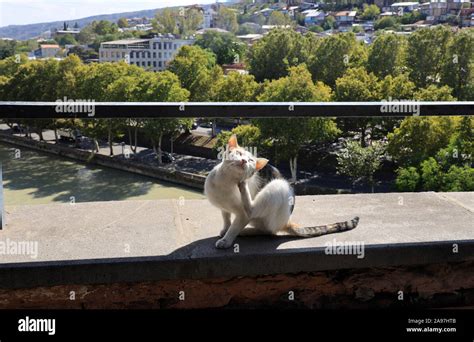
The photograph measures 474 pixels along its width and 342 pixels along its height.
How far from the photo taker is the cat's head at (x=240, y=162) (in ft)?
8.18

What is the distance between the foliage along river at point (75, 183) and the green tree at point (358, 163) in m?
6.55

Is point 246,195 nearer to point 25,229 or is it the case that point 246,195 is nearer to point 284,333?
point 284,333

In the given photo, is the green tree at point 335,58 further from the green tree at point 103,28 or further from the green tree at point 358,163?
the green tree at point 103,28

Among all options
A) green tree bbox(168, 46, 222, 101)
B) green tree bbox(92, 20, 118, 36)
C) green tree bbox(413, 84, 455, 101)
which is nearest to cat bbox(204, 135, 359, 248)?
green tree bbox(413, 84, 455, 101)

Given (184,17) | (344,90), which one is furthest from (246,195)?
(184,17)

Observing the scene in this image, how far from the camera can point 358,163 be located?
23766 mm

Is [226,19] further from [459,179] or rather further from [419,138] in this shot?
[459,179]

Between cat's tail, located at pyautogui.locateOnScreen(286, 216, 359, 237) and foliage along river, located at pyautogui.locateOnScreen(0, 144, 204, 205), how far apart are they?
20777mm

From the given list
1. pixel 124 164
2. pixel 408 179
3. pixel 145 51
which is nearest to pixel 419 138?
pixel 408 179

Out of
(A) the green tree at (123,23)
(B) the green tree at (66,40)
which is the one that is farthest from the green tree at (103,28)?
(A) the green tree at (123,23)

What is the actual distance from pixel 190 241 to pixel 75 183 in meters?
26.3

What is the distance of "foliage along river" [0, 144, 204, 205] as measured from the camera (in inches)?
965

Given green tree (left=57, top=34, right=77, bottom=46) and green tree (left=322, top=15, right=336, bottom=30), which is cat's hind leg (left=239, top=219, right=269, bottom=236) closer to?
green tree (left=322, top=15, right=336, bottom=30)

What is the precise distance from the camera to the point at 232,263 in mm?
2402
